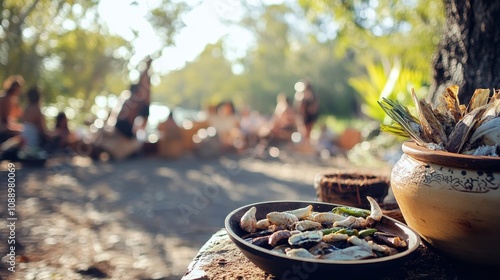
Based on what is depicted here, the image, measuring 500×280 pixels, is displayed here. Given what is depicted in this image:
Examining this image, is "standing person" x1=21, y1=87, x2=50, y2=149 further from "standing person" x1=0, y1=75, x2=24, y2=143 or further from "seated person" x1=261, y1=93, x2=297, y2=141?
"seated person" x1=261, y1=93, x2=297, y2=141

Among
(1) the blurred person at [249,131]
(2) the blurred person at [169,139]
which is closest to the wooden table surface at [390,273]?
(2) the blurred person at [169,139]

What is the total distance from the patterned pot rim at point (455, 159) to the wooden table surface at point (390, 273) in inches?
13.1

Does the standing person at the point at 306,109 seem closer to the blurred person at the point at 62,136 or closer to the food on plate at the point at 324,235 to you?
the blurred person at the point at 62,136

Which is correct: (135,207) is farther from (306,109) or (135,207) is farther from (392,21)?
(306,109)

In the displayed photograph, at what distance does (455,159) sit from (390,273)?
0.44 meters

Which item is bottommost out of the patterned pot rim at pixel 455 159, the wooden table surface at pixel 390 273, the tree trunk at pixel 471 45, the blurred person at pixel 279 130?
the blurred person at pixel 279 130

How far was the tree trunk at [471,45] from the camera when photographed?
2.15m

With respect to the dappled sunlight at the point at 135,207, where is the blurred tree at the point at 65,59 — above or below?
above

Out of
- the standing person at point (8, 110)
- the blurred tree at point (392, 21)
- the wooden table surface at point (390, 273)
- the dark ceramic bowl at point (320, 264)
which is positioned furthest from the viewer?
the standing person at point (8, 110)

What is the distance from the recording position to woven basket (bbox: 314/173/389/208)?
212 centimetres

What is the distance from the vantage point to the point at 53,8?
5.05m

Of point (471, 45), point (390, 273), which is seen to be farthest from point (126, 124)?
point (390, 273)

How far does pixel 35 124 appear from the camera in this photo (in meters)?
8.29

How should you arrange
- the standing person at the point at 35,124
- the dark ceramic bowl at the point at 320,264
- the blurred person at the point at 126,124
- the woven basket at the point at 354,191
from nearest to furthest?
1. the dark ceramic bowl at the point at 320,264
2. the woven basket at the point at 354,191
3. the standing person at the point at 35,124
4. the blurred person at the point at 126,124
